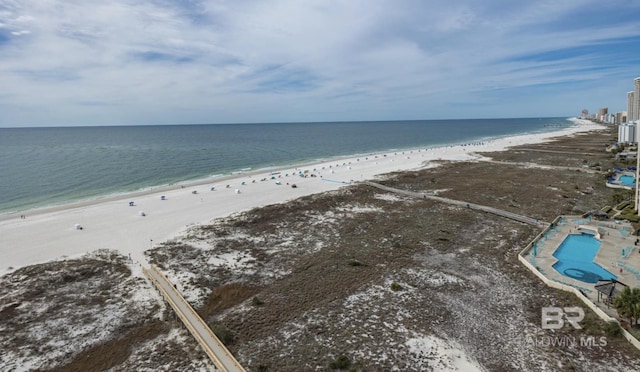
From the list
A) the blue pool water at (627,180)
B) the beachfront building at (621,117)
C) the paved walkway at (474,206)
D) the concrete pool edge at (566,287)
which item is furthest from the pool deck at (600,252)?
the beachfront building at (621,117)

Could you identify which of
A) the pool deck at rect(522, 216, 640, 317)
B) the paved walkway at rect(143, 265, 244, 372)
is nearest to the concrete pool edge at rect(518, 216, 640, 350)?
the pool deck at rect(522, 216, 640, 317)

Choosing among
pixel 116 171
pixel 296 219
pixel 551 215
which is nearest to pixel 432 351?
pixel 296 219

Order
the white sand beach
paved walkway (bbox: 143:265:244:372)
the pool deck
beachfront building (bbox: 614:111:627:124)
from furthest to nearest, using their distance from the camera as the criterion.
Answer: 1. beachfront building (bbox: 614:111:627:124)
2. the white sand beach
3. the pool deck
4. paved walkway (bbox: 143:265:244:372)

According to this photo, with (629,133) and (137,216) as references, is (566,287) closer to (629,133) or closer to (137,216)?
(137,216)

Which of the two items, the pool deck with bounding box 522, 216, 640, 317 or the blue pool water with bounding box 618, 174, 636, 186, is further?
the blue pool water with bounding box 618, 174, 636, 186

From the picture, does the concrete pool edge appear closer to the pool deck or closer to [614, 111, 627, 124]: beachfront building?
the pool deck

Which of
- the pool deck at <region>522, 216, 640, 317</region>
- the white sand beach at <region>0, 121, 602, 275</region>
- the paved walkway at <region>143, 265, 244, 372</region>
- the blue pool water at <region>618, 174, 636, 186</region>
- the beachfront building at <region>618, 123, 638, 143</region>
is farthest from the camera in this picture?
the beachfront building at <region>618, 123, 638, 143</region>
